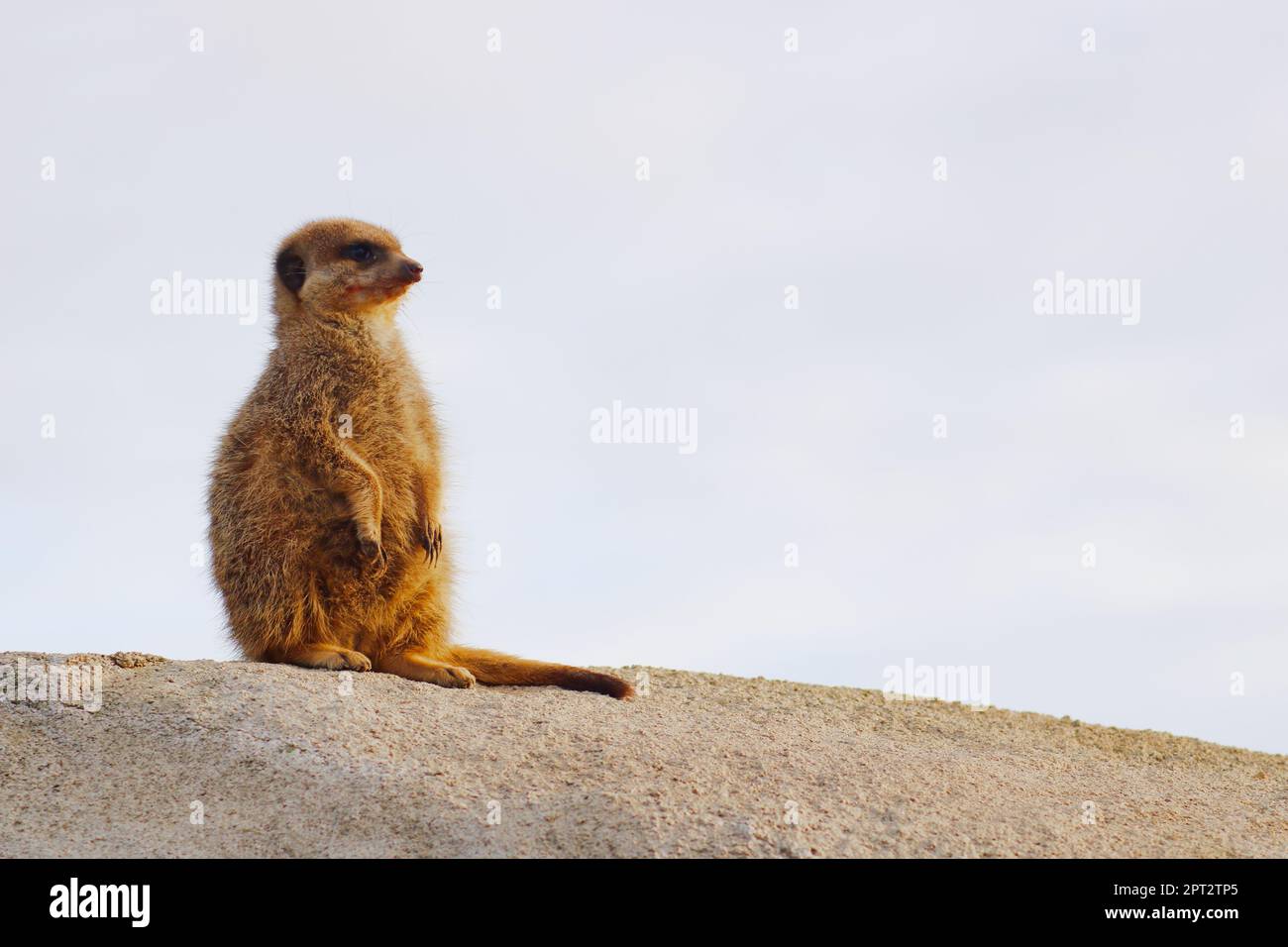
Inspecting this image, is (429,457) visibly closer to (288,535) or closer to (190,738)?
(288,535)

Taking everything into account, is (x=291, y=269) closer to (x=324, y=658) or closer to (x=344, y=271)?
(x=344, y=271)

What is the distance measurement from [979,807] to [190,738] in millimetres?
3219

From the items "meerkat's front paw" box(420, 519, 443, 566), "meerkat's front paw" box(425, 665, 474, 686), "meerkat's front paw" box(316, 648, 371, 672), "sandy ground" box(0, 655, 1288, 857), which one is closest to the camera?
"sandy ground" box(0, 655, 1288, 857)

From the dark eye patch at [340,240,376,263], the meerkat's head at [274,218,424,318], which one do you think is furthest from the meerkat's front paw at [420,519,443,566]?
the dark eye patch at [340,240,376,263]

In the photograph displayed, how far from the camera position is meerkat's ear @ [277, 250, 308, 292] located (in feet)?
21.7

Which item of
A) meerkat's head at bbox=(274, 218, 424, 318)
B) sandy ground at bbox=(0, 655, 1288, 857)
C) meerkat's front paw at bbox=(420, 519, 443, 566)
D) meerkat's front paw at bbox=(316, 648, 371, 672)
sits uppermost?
meerkat's head at bbox=(274, 218, 424, 318)

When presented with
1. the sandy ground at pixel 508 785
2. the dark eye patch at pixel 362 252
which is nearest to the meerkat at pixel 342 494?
the dark eye patch at pixel 362 252

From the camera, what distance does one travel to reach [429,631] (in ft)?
21.5

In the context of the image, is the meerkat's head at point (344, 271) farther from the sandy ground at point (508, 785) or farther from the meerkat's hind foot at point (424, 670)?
the sandy ground at point (508, 785)

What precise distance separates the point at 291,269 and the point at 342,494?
50.7 inches

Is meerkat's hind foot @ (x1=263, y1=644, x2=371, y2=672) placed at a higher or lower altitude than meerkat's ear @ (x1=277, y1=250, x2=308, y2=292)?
lower

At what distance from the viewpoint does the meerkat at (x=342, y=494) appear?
611cm

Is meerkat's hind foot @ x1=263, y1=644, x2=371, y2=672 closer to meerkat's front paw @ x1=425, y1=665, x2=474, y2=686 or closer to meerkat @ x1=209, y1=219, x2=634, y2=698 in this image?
meerkat @ x1=209, y1=219, x2=634, y2=698

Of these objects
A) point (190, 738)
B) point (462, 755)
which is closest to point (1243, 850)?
point (462, 755)
